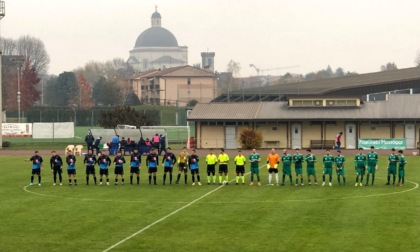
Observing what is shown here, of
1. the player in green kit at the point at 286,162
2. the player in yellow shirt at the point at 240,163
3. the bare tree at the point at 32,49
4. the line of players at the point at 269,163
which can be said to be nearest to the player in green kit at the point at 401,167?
the line of players at the point at 269,163

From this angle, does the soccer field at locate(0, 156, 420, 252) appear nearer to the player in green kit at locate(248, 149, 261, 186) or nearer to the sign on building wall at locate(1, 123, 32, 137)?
the player in green kit at locate(248, 149, 261, 186)

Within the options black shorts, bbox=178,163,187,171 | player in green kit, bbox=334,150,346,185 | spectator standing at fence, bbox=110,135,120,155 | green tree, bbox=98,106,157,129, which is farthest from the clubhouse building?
black shorts, bbox=178,163,187,171

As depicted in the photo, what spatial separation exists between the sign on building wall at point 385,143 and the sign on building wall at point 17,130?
4474cm

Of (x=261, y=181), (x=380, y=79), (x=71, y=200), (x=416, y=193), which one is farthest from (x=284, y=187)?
(x=380, y=79)

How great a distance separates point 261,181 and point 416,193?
948cm

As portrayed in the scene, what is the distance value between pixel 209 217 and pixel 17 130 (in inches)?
2990

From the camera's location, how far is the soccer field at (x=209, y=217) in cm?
2628

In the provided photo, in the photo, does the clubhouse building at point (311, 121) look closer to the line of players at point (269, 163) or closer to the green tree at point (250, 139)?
the green tree at point (250, 139)

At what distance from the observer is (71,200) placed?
37.4m

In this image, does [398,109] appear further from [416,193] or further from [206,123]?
[416,193]

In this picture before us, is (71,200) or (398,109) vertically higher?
(398,109)

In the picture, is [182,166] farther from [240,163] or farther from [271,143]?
[271,143]

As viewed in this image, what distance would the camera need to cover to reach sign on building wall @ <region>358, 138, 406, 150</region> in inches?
3022

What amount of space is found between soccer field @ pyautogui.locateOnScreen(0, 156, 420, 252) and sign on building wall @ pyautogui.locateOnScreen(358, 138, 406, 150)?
32.1m
